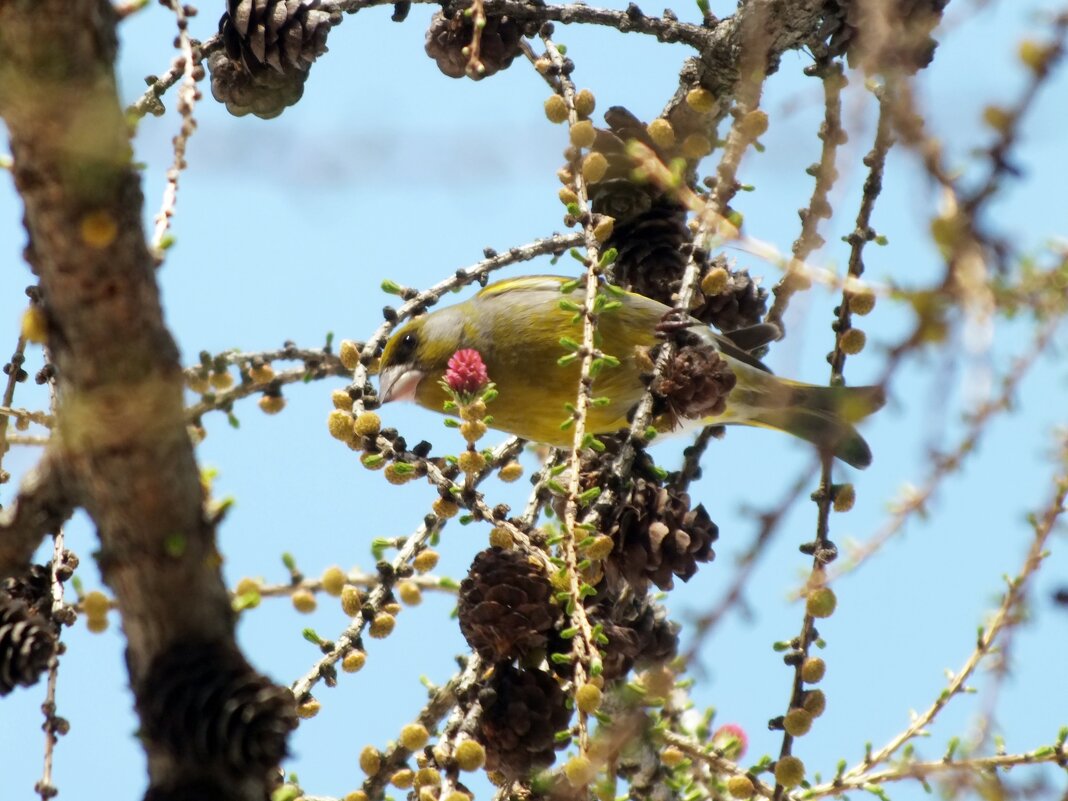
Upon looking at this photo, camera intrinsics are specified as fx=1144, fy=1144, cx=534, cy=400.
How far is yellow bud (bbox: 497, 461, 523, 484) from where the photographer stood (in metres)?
2.22

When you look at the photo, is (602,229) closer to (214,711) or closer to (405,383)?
(214,711)

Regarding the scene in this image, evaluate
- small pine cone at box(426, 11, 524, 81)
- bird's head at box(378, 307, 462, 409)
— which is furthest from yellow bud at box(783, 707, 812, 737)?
bird's head at box(378, 307, 462, 409)

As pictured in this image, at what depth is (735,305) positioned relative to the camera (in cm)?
233

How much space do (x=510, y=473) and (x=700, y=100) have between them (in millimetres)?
810

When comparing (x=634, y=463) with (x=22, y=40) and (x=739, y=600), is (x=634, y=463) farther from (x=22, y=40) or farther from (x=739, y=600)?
(x=22, y=40)

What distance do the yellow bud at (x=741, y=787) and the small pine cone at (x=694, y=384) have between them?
22.7 inches

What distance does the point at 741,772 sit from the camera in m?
1.60

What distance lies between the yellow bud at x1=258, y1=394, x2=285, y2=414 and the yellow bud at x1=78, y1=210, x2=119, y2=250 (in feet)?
3.65

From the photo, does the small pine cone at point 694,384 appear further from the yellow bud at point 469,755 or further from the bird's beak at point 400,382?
the bird's beak at point 400,382

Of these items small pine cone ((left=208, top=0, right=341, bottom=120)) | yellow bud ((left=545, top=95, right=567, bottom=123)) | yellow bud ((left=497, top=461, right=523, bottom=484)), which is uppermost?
small pine cone ((left=208, top=0, right=341, bottom=120))

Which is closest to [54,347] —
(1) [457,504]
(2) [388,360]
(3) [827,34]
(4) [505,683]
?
(1) [457,504]

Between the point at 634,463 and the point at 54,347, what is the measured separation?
3.19 ft

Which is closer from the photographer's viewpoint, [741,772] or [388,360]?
[741,772]

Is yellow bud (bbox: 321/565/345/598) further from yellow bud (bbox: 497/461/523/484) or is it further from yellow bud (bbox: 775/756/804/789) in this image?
yellow bud (bbox: 775/756/804/789)
